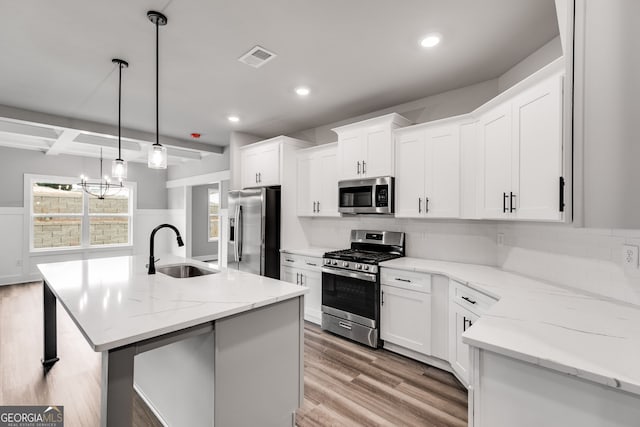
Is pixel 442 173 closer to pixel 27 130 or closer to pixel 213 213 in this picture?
pixel 27 130

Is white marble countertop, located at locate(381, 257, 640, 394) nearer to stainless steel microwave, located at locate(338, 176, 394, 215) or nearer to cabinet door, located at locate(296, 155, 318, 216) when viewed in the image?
stainless steel microwave, located at locate(338, 176, 394, 215)

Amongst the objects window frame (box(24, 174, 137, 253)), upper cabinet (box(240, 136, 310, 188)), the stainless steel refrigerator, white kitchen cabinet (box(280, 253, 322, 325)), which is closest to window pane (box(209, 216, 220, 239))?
window frame (box(24, 174, 137, 253))

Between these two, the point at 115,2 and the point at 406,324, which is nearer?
the point at 115,2

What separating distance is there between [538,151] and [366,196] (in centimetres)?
169

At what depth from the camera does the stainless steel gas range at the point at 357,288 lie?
9.98 feet

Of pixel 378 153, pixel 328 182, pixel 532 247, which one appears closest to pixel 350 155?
pixel 378 153

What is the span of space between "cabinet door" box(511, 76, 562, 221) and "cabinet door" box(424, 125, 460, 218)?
648 millimetres

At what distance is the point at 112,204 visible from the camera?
23.1 feet

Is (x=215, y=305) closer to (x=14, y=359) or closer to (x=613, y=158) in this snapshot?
(x=613, y=158)

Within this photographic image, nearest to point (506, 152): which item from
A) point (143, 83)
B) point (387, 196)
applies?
point (387, 196)

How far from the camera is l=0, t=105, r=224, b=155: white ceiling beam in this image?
12.1ft

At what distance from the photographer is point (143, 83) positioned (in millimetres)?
3012

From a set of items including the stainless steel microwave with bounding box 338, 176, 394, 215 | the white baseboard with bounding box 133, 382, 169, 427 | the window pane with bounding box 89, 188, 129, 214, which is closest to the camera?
the white baseboard with bounding box 133, 382, 169, 427

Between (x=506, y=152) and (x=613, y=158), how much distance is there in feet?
5.42
